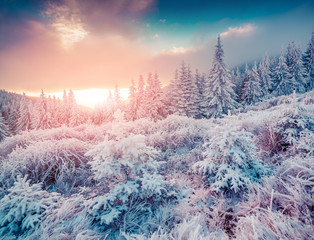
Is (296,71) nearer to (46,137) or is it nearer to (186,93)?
(186,93)

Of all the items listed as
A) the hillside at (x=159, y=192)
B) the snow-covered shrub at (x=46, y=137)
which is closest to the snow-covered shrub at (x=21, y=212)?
the hillside at (x=159, y=192)

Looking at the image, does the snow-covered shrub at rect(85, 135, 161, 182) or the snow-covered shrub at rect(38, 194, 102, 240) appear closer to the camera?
the snow-covered shrub at rect(38, 194, 102, 240)

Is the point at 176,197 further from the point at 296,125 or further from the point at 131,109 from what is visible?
the point at 131,109

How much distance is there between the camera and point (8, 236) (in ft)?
6.38

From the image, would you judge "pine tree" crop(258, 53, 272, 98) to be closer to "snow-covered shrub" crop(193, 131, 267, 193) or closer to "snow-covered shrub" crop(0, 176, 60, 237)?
"snow-covered shrub" crop(193, 131, 267, 193)

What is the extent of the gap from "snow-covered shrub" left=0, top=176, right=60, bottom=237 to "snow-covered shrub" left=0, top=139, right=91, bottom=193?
99 centimetres

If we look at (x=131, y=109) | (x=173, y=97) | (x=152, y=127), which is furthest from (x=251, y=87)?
(x=152, y=127)

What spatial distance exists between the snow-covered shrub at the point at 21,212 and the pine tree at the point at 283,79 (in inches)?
1974

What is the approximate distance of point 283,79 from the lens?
39031 millimetres

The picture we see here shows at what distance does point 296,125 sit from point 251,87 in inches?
1492

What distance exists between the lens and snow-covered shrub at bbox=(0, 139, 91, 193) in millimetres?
3367

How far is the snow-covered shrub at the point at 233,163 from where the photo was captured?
295 centimetres

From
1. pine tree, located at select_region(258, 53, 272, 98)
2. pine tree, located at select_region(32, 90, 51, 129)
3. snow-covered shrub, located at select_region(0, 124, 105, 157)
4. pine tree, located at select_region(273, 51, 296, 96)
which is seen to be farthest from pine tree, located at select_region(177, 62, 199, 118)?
pine tree, located at select_region(32, 90, 51, 129)

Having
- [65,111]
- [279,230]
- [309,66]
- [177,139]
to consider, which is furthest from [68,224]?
[309,66]
